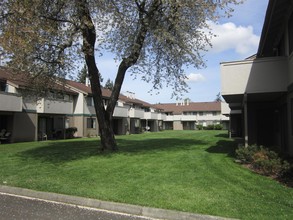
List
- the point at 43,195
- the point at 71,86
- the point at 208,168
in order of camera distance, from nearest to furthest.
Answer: the point at 43,195, the point at 208,168, the point at 71,86

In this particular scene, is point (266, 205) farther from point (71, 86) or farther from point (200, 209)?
point (71, 86)

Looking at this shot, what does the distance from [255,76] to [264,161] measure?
4373mm

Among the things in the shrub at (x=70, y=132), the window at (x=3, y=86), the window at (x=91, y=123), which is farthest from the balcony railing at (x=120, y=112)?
the window at (x=3, y=86)

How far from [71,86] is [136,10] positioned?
24385mm

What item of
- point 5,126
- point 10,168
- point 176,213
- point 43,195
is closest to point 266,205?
point 176,213

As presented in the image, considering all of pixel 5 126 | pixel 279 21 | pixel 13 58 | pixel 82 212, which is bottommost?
pixel 82 212

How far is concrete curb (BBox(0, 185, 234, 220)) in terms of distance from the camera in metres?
6.64

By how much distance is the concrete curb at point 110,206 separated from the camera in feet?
21.8

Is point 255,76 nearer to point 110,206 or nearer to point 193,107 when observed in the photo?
point 110,206

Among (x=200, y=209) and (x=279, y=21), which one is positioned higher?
(x=279, y=21)

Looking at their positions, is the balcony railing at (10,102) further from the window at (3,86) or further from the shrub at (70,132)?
the shrub at (70,132)

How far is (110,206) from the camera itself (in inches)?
292

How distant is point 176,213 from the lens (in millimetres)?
6703

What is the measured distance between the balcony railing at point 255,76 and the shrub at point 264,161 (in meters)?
2.66
